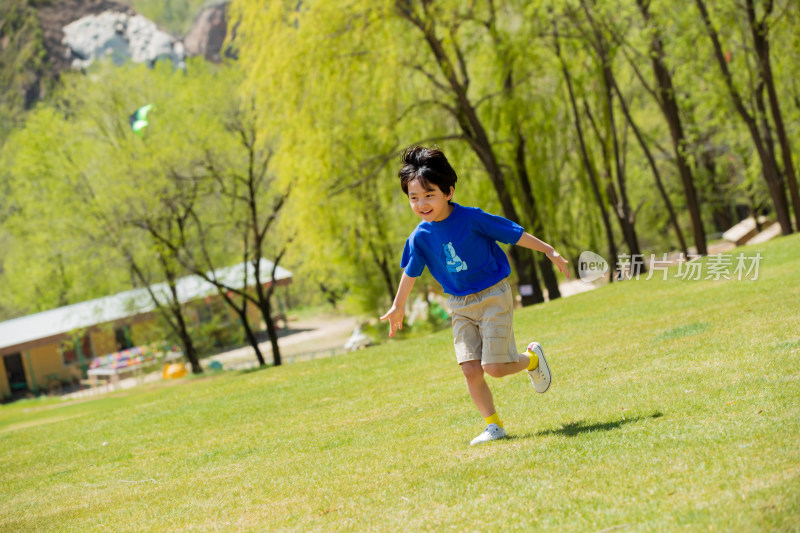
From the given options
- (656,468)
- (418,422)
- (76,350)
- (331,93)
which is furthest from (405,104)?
(76,350)

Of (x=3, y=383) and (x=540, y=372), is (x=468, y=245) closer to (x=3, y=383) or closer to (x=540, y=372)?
(x=540, y=372)

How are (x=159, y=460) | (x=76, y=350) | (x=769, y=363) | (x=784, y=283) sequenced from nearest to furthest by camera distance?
(x=769, y=363) < (x=159, y=460) < (x=784, y=283) < (x=76, y=350)

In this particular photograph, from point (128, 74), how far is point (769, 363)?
101 ft

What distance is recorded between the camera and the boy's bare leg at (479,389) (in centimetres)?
516

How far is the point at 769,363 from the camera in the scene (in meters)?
5.49

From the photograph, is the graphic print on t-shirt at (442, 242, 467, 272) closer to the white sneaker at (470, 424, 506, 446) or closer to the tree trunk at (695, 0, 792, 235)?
the white sneaker at (470, 424, 506, 446)

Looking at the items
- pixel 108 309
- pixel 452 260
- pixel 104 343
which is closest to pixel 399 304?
pixel 452 260

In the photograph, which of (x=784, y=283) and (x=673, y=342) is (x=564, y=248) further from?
(x=673, y=342)

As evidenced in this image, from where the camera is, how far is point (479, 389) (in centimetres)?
518

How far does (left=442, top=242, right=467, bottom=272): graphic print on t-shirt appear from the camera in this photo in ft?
17.1

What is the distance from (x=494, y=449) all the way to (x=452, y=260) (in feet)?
4.12

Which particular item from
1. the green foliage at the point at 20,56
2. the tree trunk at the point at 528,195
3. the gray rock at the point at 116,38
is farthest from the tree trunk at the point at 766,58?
the gray rock at the point at 116,38

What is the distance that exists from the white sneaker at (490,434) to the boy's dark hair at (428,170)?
1534 mm

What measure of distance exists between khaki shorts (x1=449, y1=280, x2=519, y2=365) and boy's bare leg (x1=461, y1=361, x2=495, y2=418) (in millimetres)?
66
